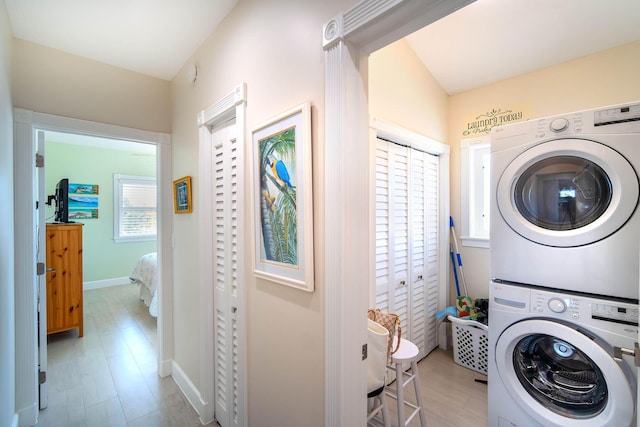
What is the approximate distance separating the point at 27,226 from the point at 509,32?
145 inches

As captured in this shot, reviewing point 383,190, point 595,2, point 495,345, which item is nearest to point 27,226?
point 383,190

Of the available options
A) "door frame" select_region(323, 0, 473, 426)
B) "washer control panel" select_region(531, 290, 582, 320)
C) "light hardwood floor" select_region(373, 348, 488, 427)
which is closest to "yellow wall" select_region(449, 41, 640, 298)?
"light hardwood floor" select_region(373, 348, 488, 427)

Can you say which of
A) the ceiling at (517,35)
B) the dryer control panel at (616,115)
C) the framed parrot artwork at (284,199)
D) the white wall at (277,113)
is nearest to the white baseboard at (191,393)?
the white wall at (277,113)

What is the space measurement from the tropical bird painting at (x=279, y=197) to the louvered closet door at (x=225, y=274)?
342 millimetres

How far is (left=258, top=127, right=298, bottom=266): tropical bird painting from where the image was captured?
115cm

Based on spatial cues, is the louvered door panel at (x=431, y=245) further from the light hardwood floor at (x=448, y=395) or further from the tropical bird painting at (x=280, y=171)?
the tropical bird painting at (x=280, y=171)

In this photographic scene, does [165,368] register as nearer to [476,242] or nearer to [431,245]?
[431,245]

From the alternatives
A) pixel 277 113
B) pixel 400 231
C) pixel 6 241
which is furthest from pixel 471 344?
pixel 6 241

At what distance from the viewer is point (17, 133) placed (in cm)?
178

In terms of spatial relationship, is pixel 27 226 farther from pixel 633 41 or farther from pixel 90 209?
pixel 633 41

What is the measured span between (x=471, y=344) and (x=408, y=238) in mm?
1110

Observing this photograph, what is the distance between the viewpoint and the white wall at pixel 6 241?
1427 millimetres

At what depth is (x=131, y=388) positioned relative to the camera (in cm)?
224

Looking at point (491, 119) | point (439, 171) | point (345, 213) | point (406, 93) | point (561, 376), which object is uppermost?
point (406, 93)
